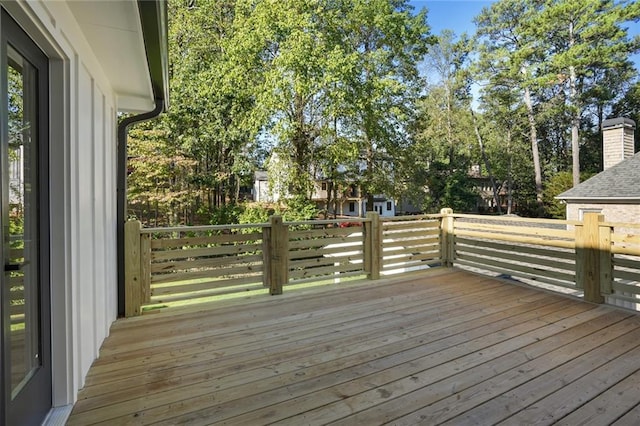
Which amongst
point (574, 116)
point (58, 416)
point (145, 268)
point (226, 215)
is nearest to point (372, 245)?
point (145, 268)

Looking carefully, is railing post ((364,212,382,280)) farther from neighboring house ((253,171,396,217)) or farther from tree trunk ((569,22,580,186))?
tree trunk ((569,22,580,186))

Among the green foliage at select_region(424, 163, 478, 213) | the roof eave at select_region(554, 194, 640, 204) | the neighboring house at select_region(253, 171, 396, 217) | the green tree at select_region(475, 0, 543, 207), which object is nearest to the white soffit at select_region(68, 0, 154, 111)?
the neighboring house at select_region(253, 171, 396, 217)

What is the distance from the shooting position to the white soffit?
1796 mm

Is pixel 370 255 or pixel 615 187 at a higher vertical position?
pixel 615 187

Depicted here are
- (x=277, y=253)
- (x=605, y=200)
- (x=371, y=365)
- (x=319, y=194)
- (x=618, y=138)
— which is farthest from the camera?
(x=319, y=194)

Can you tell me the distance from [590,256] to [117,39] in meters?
4.45

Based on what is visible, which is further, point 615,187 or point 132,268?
point 615,187

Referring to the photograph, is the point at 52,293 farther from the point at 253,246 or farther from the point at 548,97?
the point at 548,97

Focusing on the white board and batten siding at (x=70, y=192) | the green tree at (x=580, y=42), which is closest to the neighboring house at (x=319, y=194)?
the white board and batten siding at (x=70, y=192)

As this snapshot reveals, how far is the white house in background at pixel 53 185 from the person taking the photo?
1.39 m

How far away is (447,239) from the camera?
5.26 m

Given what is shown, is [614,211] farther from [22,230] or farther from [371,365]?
[22,230]

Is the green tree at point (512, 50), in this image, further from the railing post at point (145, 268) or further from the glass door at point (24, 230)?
the glass door at point (24, 230)

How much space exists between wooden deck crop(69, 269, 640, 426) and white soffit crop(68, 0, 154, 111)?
2012 mm
